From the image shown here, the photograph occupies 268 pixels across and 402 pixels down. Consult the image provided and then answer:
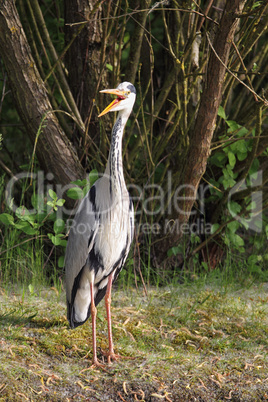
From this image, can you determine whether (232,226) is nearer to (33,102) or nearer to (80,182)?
(80,182)

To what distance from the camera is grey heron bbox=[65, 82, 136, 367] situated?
129 inches

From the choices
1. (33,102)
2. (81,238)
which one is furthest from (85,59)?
(81,238)

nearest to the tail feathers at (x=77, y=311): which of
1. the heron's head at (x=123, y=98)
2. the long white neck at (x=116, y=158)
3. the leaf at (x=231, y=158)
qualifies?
the long white neck at (x=116, y=158)

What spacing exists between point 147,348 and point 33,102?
2044mm

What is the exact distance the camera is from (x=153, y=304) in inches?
160

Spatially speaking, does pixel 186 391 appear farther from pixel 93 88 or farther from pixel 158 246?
pixel 93 88

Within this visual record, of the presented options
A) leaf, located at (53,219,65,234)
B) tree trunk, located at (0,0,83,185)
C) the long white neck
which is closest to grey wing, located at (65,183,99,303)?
the long white neck

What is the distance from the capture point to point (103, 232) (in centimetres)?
330

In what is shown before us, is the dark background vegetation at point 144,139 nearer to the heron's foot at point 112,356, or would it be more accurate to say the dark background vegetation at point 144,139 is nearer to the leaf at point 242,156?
the leaf at point 242,156

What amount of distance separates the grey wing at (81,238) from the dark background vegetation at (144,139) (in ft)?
1.50

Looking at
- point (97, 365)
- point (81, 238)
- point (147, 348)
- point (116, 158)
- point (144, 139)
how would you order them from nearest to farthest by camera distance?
point (97, 365), point (116, 158), point (81, 238), point (147, 348), point (144, 139)

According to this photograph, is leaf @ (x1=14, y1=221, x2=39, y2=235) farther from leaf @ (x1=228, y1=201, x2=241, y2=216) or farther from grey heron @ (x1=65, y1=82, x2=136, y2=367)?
leaf @ (x1=228, y1=201, x2=241, y2=216)

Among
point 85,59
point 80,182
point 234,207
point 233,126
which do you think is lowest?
point 234,207

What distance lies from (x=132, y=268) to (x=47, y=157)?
1198 millimetres
